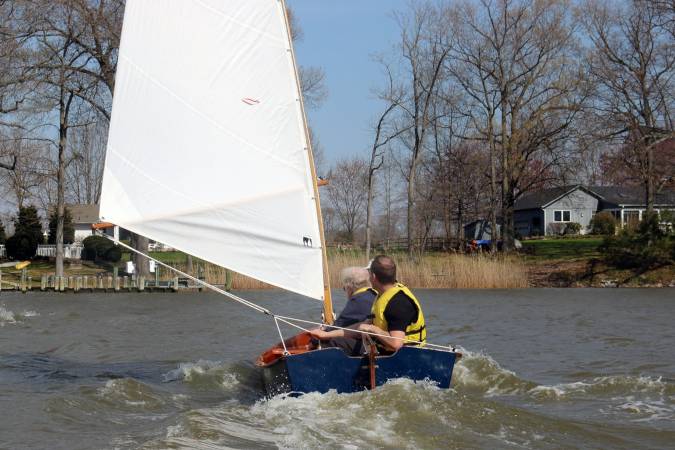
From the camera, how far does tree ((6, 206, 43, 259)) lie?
40312 millimetres

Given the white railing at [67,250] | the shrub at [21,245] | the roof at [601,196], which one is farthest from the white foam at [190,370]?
the roof at [601,196]

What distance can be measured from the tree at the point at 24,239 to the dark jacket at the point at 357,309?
34689 millimetres

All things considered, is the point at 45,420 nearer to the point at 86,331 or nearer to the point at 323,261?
the point at 323,261

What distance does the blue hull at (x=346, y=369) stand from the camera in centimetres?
752

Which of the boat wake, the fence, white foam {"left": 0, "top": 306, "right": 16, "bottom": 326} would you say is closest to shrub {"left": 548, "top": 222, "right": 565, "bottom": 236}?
the fence

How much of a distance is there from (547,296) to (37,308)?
13129 millimetres

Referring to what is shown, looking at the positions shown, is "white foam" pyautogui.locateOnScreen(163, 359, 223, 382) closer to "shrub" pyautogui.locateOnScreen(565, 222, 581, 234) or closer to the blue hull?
the blue hull

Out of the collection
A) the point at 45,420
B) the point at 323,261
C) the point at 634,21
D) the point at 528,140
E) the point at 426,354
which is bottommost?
the point at 45,420

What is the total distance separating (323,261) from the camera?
8406mm

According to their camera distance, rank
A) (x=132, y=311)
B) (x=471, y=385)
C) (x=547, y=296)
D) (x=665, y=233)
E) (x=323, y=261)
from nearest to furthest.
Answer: (x=323, y=261) → (x=471, y=385) → (x=132, y=311) → (x=547, y=296) → (x=665, y=233)

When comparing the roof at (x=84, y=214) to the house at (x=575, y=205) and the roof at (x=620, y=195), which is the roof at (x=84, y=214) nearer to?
the house at (x=575, y=205)

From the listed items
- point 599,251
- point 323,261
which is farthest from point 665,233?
point 323,261

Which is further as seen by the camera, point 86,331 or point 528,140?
point 528,140

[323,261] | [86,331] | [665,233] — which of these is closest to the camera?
[323,261]
